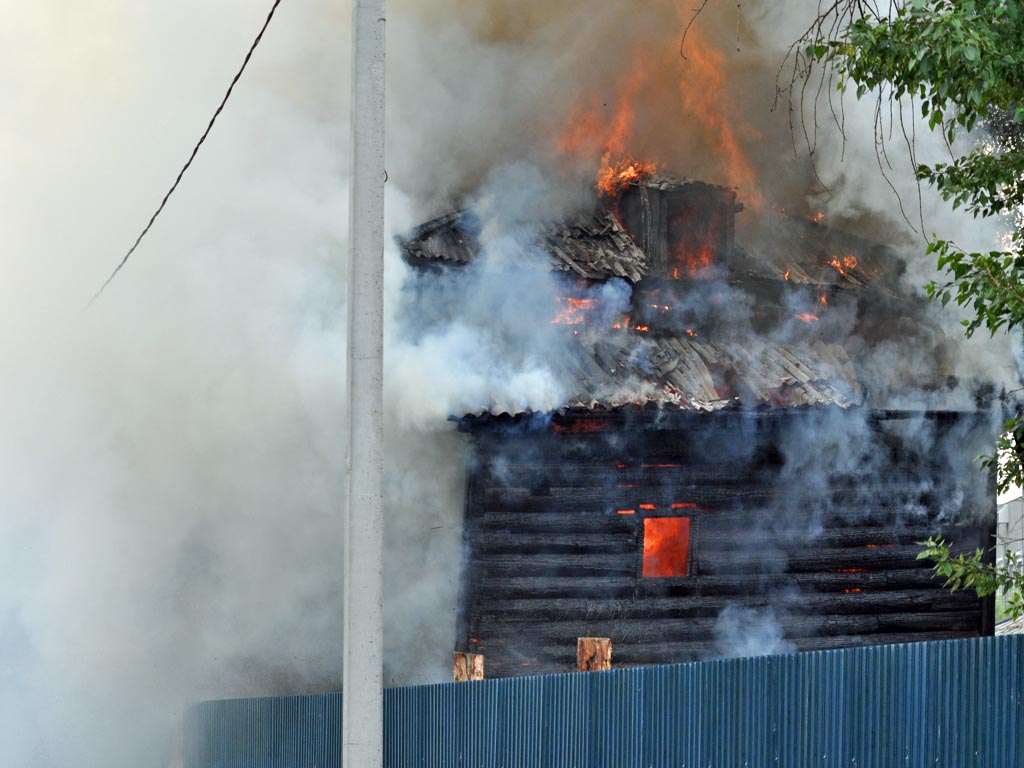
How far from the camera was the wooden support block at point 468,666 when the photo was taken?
41.4 ft

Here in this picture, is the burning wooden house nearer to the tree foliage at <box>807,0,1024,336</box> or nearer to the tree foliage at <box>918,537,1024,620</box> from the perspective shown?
the tree foliage at <box>918,537,1024,620</box>

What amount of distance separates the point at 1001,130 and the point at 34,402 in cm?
1087

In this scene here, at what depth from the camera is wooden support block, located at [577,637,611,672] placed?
1260 centimetres

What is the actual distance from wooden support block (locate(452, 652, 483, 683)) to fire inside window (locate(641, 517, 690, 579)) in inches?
80.5

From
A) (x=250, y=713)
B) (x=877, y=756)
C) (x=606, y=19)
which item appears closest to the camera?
(x=877, y=756)

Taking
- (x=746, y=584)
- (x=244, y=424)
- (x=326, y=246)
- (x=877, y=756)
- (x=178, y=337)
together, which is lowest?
(x=877, y=756)

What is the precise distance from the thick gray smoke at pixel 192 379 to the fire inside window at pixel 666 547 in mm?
2060

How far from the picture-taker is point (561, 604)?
512 inches

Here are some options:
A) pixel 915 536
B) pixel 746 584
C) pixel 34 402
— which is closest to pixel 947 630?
pixel 915 536

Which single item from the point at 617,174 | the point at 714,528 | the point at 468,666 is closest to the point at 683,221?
the point at 617,174

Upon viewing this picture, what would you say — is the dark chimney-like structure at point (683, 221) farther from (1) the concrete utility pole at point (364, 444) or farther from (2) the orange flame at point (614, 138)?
(1) the concrete utility pole at point (364, 444)

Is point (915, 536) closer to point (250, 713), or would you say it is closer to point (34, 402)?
point (250, 713)

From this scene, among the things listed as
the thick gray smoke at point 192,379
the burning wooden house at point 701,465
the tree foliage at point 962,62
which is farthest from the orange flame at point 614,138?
the tree foliage at point 962,62

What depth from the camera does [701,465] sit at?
44.0ft
